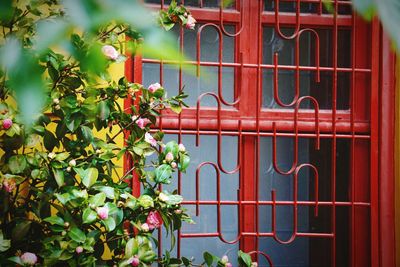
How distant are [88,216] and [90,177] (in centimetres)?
15

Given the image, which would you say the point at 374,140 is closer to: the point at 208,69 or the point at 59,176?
the point at 208,69

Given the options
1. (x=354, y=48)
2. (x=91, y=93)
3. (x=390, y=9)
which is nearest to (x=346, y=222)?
(x=354, y=48)

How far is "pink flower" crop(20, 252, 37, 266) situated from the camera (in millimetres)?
1892

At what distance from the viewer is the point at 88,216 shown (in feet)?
6.33

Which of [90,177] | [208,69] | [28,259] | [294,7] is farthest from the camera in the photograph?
[294,7]

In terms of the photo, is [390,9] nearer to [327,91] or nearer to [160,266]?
[160,266]

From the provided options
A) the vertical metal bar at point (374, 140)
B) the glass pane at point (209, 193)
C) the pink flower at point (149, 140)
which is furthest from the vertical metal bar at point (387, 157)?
the pink flower at point (149, 140)

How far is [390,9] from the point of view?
0.37 meters

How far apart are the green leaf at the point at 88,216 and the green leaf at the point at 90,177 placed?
0.10 m

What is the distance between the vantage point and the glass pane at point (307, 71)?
2842mm

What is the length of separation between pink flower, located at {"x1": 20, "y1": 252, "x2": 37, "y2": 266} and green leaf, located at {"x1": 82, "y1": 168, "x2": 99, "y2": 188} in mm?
280

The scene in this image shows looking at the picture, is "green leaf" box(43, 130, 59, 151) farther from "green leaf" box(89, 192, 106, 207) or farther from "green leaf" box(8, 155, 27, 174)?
"green leaf" box(89, 192, 106, 207)

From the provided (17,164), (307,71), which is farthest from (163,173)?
(307,71)

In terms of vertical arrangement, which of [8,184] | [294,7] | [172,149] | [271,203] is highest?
[294,7]
